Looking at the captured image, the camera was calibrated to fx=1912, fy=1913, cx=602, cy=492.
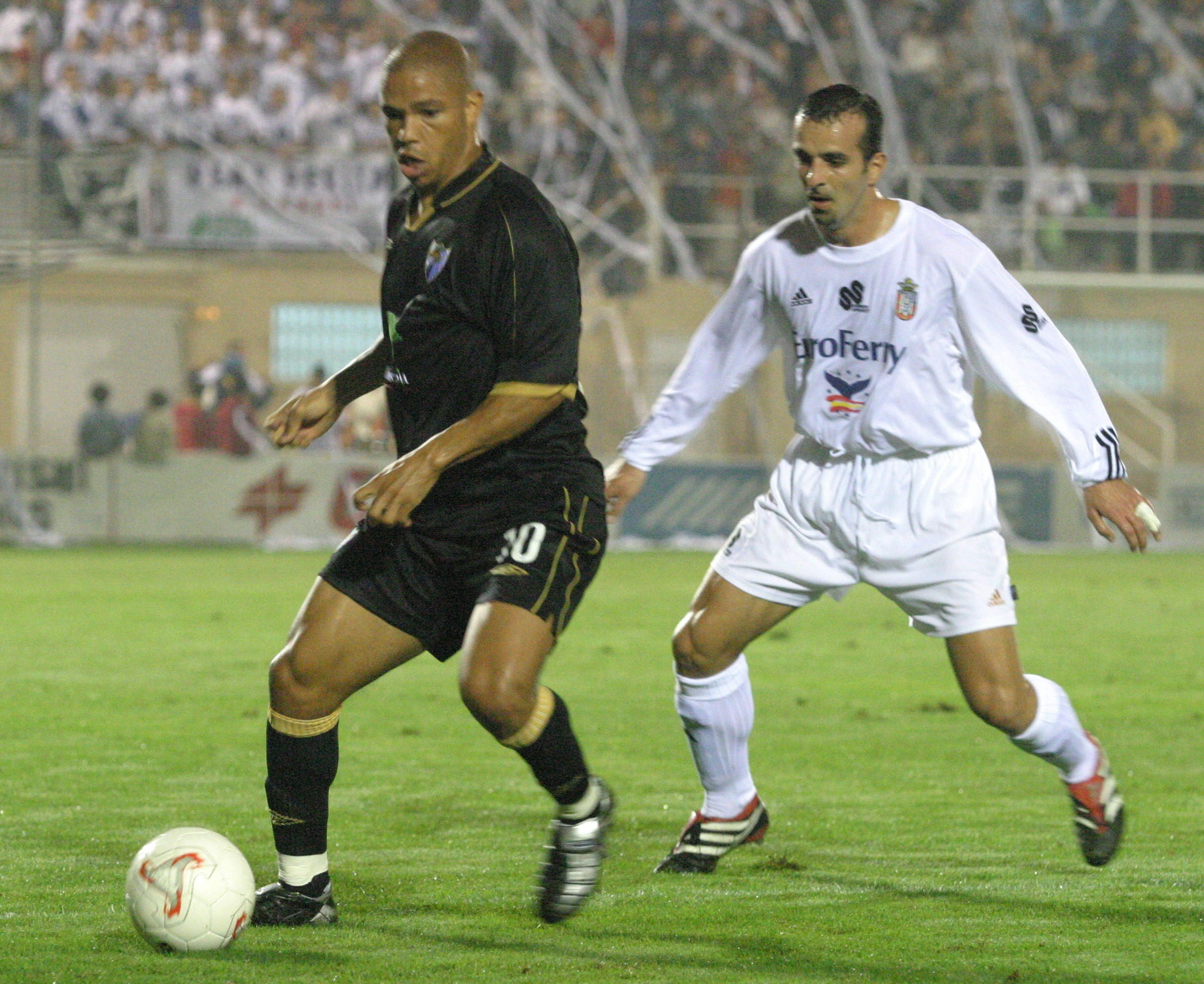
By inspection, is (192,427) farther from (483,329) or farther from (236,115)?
(483,329)

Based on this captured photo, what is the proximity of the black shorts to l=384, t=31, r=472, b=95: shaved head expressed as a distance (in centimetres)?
86

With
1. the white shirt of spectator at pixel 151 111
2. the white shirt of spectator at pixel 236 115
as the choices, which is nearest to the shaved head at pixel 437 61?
the white shirt of spectator at pixel 151 111

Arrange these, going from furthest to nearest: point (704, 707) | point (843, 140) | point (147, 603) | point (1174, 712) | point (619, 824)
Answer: point (147, 603) → point (1174, 712) → point (619, 824) → point (704, 707) → point (843, 140)

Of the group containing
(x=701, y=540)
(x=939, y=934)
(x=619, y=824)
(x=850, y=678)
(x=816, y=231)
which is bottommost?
(x=701, y=540)

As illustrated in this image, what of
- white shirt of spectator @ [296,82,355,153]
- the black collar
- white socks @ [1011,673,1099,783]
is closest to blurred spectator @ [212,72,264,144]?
white shirt of spectator @ [296,82,355,153]

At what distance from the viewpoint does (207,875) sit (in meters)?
3.92

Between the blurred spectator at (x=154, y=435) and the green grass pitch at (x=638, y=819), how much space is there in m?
6.90

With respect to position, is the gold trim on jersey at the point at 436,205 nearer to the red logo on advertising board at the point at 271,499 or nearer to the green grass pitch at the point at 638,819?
the green grass pitch at the point at 638,819

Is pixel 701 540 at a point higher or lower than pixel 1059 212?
lower

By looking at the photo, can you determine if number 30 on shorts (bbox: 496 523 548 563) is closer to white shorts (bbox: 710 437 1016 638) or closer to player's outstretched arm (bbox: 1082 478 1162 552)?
white shorts (bbox: 710 437 1016 638)

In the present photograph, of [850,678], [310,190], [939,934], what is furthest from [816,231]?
[310,190]

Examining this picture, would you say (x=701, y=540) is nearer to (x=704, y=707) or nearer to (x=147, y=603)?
(x=147, y=603)

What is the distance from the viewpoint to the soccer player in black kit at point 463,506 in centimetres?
391

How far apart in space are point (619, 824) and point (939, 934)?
1.52 meters
